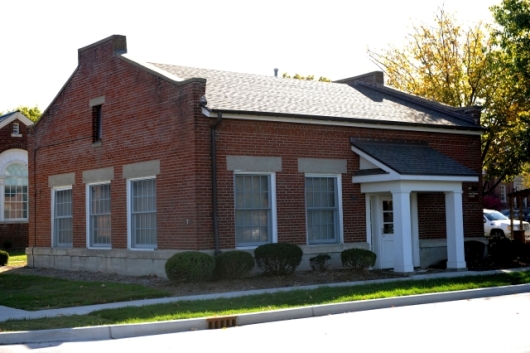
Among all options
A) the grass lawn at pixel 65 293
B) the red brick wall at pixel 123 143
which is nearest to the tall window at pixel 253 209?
the red brick wall at pixel 123 143

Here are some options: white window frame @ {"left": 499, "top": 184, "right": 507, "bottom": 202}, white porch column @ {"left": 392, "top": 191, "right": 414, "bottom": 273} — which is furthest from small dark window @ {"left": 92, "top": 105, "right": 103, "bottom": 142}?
white window frame @ {"left": 499, "top": 184, "right": 507, "bottom": 202}

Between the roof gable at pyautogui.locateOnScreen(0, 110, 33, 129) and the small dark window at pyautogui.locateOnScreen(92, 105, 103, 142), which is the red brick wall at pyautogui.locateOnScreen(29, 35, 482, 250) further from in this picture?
the roof gable at pyautogui.locateOnScreen(0, 110, 33, 129)

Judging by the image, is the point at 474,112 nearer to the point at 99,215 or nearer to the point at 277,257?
the point at 277,257

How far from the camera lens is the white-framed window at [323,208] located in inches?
804

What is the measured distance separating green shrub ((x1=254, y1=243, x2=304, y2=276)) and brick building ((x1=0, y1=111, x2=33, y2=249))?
20.9 m

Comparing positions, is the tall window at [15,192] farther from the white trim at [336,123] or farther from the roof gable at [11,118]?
the white trim at [336,123]

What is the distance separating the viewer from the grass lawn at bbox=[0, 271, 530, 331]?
40.0 feet

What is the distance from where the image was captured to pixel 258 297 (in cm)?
1466

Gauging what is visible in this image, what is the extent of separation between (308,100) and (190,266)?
26.0 feet

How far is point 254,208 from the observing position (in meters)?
Result: 19.3

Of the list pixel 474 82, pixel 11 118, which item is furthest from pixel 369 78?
pixel 11 118

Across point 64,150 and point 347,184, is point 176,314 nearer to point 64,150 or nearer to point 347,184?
point 347,184

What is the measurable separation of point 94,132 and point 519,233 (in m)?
17.0

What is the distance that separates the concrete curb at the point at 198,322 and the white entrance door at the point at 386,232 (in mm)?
5803
